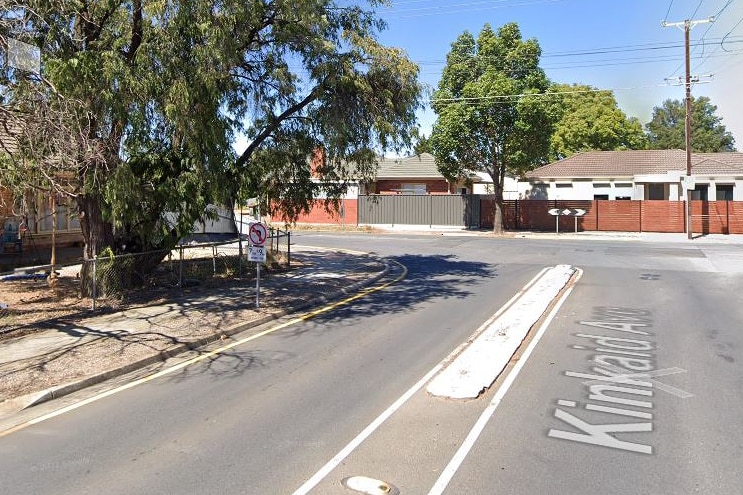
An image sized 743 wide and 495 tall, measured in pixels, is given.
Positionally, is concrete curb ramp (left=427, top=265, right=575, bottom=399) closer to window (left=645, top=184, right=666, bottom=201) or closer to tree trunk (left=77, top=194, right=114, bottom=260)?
tree trunk (left=77, top=194, right=114, bottom=260)

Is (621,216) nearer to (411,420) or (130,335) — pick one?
(130,335)

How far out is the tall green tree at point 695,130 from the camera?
293 feet

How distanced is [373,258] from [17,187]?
14493 millimetres

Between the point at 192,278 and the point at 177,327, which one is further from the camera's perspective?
the point at 192,278

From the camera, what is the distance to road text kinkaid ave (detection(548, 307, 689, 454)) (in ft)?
18.8

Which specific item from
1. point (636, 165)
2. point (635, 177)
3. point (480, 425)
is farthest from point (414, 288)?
point (636, 165)

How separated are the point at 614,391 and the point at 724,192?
38.1 m

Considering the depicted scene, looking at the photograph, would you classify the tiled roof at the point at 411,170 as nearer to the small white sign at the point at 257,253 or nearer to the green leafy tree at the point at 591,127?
the green leafy tree at the point at 591,127

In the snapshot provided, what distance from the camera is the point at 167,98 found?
11188 millimetres

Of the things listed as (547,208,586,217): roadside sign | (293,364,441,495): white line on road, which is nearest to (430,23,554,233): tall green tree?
(547,208,586,217): roadside sign

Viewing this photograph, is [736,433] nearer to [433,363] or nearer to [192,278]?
[433,363]

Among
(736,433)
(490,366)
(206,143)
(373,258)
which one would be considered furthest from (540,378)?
(373,258)

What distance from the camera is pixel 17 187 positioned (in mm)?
10117

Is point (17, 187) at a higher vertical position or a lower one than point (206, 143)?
lower
